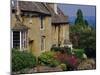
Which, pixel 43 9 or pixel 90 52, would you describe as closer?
pixel 43 9

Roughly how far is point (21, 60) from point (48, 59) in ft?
1.10

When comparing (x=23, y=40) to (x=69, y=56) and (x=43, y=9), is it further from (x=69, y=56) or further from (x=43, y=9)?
(x=69, y=56)

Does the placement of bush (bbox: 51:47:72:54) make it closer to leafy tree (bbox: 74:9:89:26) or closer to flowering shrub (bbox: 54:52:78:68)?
flowering shrub (bbox: 54:52:78:68)

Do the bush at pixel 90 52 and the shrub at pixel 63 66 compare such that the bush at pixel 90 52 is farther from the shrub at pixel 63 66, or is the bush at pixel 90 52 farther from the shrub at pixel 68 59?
the shrub at pixel 63 66

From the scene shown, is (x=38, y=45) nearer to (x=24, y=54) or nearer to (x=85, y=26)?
(x=24, y=54)

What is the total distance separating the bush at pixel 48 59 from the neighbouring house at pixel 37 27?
5cm

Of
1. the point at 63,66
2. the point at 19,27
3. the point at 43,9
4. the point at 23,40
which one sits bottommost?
the point at 63,66

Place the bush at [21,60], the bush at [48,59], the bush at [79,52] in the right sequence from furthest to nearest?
the bush at [79,52]
the bush at [48,59]
the bush at [21,60]

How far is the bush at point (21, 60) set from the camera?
8.74 ft

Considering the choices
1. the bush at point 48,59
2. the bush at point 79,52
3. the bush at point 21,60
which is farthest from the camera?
the bush at point 79,52

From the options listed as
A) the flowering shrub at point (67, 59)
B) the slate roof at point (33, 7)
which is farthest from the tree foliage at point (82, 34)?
the slate roof at point (33, 7)

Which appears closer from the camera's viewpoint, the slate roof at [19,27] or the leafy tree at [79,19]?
the slate roof at [19,27]

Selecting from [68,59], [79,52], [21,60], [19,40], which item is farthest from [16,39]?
[79,52]

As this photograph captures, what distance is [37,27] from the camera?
279 cm
